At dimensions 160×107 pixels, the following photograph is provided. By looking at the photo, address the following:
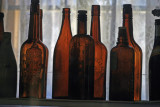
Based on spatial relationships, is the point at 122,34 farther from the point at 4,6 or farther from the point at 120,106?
the point at 4,6

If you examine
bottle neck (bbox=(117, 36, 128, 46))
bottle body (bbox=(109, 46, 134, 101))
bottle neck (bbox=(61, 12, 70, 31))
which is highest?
bottle neck (bbox=(61, 12, 70, 31))

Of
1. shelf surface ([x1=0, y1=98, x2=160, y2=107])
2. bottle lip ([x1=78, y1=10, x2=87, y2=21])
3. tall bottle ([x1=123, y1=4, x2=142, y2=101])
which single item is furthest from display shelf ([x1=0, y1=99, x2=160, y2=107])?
bottle lip ([x1=78, y1=10, x2=87, y2=21])

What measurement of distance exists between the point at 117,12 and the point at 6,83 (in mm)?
569

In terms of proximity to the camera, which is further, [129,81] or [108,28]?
[108,28]

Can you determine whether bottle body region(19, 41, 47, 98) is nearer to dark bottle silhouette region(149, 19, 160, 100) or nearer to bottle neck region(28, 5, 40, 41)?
bottle neck region(28, 5, 40, 41)

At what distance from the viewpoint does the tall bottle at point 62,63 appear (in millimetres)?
705

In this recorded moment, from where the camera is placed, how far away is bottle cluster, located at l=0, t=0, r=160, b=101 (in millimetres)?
667

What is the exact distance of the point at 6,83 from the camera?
0.72m

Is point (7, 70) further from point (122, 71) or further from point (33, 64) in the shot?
point (122, 71)

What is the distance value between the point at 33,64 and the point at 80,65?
122 mm

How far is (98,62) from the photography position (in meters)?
0.71

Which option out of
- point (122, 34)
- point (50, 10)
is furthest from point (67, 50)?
point (50, 10)

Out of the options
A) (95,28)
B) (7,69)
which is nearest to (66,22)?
(95,28)

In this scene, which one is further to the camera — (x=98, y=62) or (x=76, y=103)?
(x=98, y=62)
